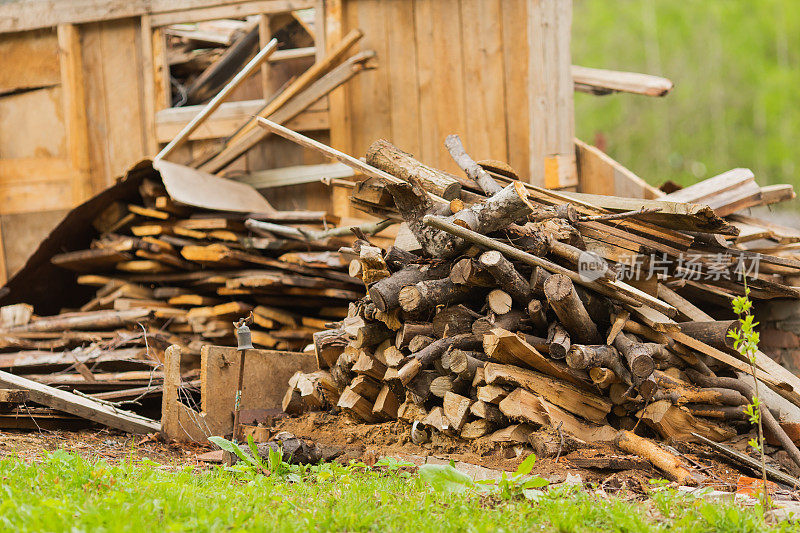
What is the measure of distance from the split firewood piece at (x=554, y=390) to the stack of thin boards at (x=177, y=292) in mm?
2796

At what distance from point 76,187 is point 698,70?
18914 millimetres

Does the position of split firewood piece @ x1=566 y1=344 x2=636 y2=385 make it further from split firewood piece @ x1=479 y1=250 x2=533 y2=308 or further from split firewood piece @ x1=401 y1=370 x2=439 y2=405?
split firewood piece @ x1=401 y1=370 x2=439 y2=405

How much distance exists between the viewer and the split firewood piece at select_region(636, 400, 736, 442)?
482 cm

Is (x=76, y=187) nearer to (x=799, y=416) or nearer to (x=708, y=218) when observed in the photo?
(x=708, y=218)

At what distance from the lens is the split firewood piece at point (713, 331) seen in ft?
16.8

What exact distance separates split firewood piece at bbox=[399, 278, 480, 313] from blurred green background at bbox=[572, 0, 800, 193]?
683 inches

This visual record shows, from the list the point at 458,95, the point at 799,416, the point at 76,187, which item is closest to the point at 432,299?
the point at 799,416

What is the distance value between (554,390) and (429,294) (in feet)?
3.29

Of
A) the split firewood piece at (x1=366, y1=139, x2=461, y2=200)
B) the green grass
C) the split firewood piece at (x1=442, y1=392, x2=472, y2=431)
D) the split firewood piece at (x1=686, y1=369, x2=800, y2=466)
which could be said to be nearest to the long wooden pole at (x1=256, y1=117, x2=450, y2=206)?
the split firewood piece at (x1=366, y1=139, x2=461, y2=200)

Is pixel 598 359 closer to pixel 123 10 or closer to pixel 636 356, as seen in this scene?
pixel 636 356

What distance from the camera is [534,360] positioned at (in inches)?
188

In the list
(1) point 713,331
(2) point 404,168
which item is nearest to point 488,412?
(1) point 713,331

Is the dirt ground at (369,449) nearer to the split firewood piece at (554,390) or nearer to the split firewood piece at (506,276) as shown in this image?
the split firewood piece at (554,390)

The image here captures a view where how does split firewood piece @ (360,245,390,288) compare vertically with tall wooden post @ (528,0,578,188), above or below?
below
